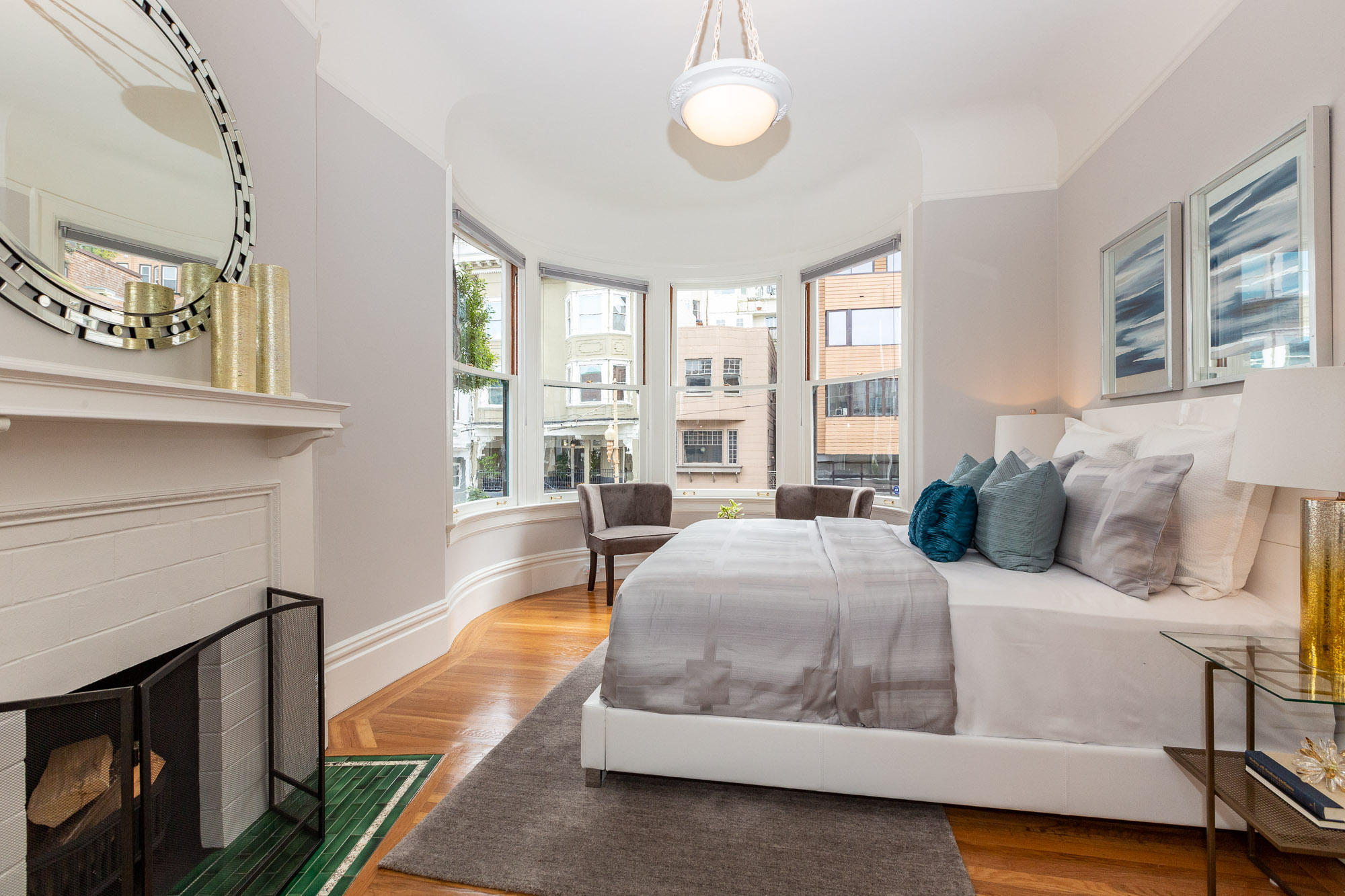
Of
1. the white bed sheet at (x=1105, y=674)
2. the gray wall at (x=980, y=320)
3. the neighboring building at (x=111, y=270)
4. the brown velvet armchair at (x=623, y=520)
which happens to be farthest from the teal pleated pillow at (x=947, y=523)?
Answer: the neighboring building at (x=111, y=270)

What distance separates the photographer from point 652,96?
336 cm

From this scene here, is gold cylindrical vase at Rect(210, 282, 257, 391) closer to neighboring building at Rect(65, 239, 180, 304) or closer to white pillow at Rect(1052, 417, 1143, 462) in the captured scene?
neighboring building at Rect(65, 239, 180, 304)

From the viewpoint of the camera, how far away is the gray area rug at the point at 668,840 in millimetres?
1475

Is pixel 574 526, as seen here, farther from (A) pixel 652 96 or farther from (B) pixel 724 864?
(B) pixel 724 864

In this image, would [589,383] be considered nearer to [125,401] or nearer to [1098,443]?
[1098,443]

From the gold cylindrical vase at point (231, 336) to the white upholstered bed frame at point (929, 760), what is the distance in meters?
1.34

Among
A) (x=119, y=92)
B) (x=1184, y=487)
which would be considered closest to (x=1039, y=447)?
(x=1184, y=487)

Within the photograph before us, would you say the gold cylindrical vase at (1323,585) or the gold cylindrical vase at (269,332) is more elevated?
the gold cylindrical vase at (269,332)

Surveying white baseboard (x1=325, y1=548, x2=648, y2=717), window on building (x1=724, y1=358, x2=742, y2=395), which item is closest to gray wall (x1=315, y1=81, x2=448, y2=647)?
white baseboard (x1=325, y1=548, x2=648, y2=717)

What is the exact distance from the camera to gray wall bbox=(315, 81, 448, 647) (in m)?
2.38

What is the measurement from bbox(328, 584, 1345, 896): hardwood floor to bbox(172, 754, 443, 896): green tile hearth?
0.05m

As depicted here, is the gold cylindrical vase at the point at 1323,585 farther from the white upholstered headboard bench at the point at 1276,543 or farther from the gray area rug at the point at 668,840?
the gray area rug at the point at 668,840

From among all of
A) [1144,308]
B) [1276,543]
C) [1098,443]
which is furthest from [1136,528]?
[1144,308]

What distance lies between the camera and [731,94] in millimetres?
2283
